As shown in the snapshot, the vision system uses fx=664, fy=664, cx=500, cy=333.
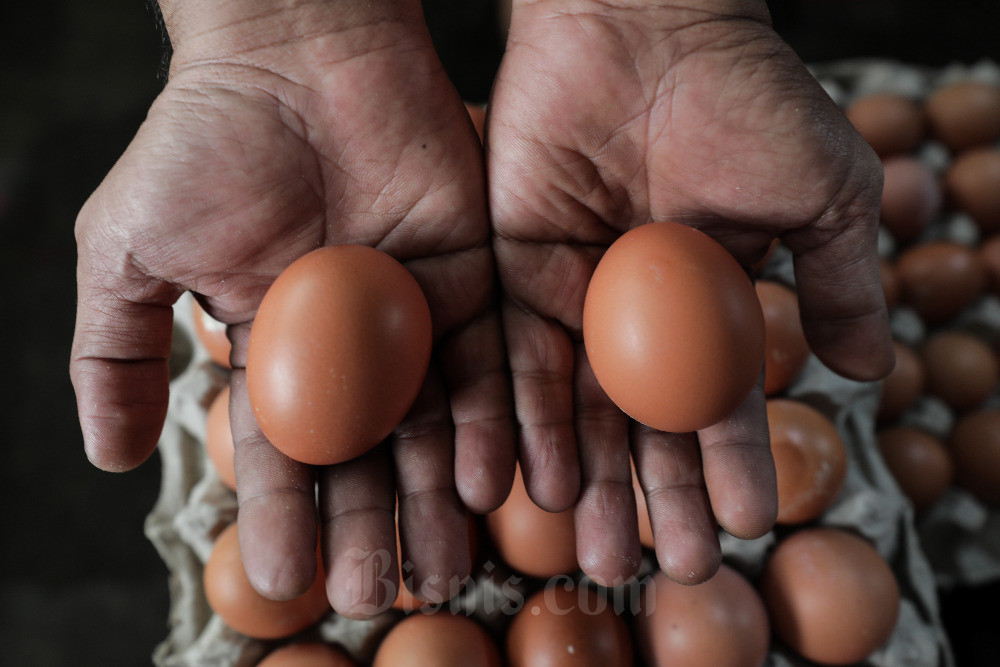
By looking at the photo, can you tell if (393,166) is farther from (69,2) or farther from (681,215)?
(69,2)

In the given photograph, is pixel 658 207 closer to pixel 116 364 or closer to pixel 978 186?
pixel 116 364

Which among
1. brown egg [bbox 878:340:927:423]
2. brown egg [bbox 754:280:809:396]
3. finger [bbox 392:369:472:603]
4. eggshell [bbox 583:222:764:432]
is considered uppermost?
eggshell [bbox 583:222:764:432]

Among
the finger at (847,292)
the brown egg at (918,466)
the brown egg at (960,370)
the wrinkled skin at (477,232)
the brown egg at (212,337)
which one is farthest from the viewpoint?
the brown egg at (960,370)

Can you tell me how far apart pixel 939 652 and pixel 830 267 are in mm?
864

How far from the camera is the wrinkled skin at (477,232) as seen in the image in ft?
3.32

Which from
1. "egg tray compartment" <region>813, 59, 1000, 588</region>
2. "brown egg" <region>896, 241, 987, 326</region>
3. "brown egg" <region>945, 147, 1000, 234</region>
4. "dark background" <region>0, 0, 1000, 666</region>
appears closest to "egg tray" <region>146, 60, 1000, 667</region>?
"egg tray compartment" <region>813, 59, 1000, 588</region>

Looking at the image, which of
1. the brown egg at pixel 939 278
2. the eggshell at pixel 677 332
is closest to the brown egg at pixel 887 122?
the brown egg at pixel 939 278

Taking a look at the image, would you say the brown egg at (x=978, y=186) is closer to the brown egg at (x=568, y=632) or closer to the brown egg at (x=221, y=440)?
the brown egg at (x=568, y=632)

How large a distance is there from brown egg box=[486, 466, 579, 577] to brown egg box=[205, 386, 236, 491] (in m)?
0.55

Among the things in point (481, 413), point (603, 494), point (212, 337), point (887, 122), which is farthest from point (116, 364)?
point (887, 122)

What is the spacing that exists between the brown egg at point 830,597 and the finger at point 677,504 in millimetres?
389

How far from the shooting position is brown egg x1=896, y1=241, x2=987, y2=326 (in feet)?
6.12

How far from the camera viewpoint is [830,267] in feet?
3.77

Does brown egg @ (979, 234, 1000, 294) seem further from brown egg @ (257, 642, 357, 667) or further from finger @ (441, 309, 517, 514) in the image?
brown egg @ (257, 642, 357, 667)
